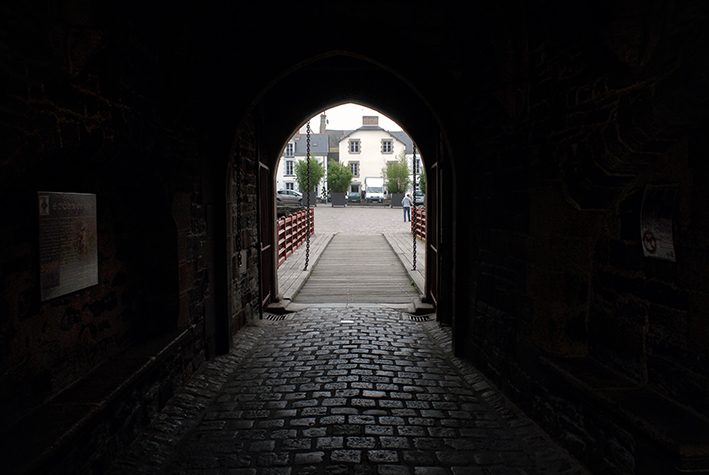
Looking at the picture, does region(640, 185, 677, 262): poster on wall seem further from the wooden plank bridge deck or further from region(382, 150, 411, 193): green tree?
region(382, 150, 411, 193): green tree

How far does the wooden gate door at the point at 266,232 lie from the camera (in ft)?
21.8

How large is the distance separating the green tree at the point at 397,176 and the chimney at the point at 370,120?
6.79m

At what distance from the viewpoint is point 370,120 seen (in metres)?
51.3

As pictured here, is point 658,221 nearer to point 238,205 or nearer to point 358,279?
point 238,205

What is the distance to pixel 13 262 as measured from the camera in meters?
2.35

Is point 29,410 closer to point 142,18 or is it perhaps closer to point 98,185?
point 98,185

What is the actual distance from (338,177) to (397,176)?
587 cm

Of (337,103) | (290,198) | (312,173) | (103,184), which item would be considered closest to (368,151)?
(312,173)

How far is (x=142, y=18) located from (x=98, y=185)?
1206mm

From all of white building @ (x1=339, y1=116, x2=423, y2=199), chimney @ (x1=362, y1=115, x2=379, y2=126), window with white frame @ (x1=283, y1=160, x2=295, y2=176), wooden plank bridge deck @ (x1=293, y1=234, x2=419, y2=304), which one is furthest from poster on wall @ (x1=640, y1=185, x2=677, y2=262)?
window with white frame @ (x1=283, y1=160, x2=295, y2=176)

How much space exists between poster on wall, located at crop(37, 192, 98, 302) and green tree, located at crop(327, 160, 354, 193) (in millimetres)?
44117

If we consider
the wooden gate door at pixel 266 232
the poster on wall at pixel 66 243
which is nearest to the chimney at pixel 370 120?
the wooden gate door at pixel 266 232

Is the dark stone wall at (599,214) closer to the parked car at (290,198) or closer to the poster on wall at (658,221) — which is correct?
the poster on wall at (658,221)

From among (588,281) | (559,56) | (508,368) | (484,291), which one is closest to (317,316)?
(484,291)
